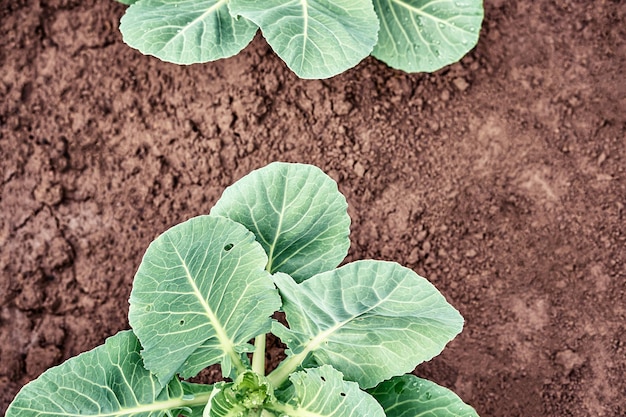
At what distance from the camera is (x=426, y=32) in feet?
9.27

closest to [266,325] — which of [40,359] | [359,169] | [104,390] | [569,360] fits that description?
[104,390]

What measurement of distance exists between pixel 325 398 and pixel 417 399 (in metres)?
0.34

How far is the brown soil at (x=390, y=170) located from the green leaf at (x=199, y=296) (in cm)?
77

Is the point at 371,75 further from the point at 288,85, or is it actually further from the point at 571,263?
the point at 571,263

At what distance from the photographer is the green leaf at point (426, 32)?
109 inches

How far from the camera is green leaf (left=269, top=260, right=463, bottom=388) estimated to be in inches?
74.2

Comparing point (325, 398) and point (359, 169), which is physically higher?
point (359, 169)

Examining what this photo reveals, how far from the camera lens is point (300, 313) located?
2129mm

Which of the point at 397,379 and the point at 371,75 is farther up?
the point at 371,75

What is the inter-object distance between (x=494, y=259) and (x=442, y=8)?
1.04m

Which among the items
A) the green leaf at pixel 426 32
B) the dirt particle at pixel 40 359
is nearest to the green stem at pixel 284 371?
the dirt particle at pixel 40 359

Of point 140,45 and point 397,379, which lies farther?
point 140,45

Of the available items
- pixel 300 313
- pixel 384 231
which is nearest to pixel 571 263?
pixel 384 231

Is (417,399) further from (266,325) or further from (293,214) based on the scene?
(293,214)
